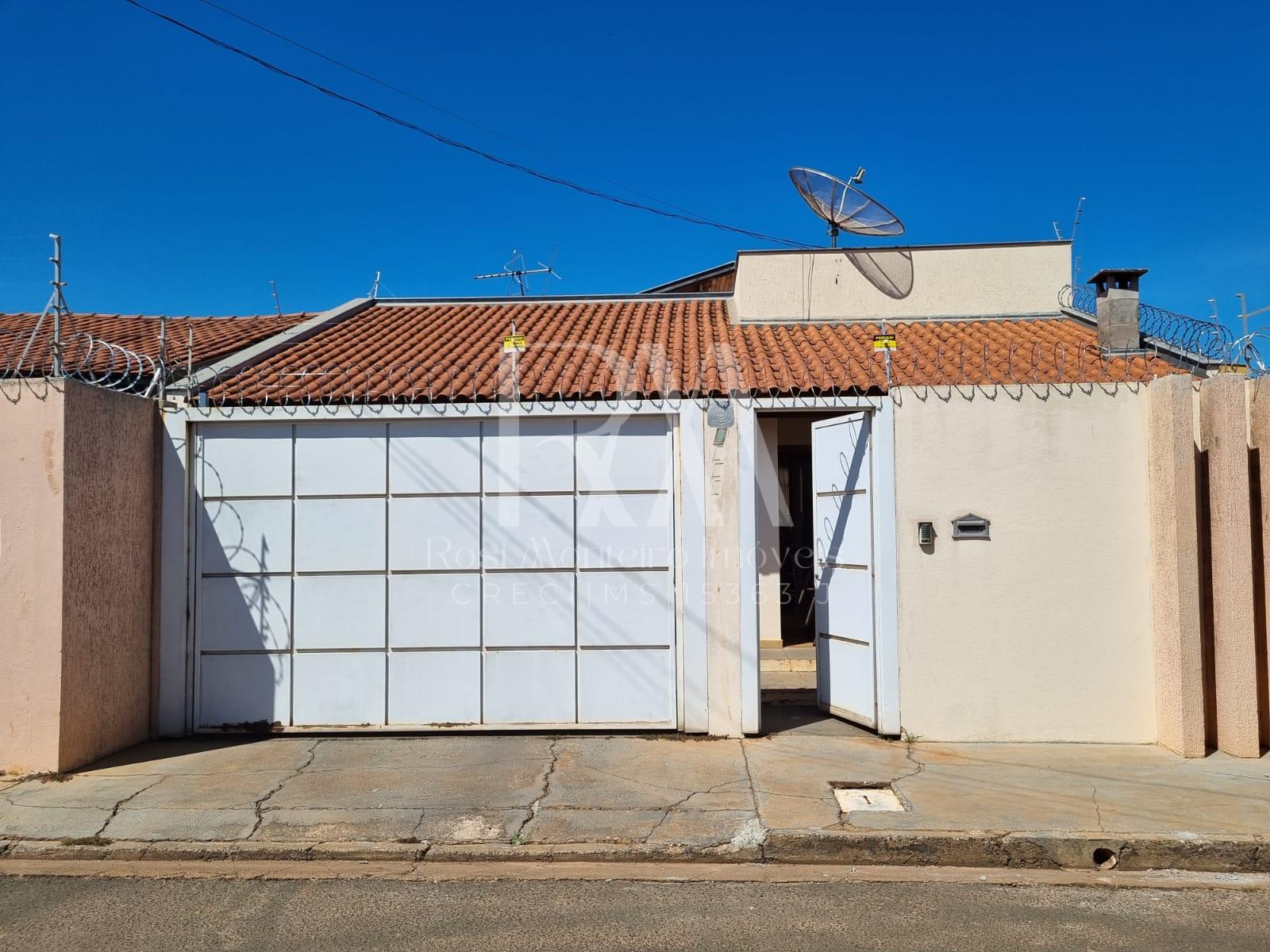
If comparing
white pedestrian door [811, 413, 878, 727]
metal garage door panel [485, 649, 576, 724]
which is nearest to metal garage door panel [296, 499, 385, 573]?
metal garage door panel [485, 649, 576, 724]

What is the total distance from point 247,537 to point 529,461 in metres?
2.51

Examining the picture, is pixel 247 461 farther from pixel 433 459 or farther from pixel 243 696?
pixel 243 696

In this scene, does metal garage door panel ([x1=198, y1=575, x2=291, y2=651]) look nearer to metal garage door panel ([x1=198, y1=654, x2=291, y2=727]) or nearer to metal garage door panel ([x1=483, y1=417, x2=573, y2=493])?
metal garage door panel ([x1=198, y1=654, x2=291, y2=727])

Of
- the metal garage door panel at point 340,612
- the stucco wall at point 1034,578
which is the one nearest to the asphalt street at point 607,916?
the stucco wall at point 1034,578

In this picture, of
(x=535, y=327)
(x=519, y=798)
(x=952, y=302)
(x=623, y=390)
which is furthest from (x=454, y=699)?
(x=952, y=302)

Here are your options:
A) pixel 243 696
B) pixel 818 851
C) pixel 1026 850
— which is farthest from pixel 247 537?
pixel 1026 850

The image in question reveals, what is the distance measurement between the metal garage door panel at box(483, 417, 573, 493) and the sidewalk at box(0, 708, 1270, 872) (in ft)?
7.00

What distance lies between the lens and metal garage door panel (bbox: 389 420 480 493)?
317 inches

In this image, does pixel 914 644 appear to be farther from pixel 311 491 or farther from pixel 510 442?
pixel 311 491

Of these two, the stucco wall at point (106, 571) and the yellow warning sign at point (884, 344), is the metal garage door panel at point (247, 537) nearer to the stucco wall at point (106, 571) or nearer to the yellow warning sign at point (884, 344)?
the stucco wall at point (106, 571)

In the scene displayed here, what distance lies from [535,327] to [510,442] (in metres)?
3.50

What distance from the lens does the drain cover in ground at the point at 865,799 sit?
5.97 metres

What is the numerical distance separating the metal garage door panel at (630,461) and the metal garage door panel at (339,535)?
1794mm

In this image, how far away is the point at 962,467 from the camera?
7.63 meters
